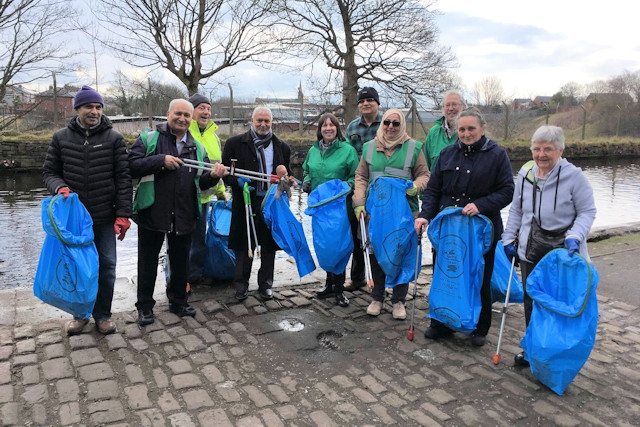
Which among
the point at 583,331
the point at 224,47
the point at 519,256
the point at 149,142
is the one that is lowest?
the point at 583,331

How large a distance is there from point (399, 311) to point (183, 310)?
1815 mm

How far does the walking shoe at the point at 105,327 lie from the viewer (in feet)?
12.5

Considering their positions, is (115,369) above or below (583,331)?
below

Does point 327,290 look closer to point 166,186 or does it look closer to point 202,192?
point 202,192

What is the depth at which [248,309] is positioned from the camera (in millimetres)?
4449

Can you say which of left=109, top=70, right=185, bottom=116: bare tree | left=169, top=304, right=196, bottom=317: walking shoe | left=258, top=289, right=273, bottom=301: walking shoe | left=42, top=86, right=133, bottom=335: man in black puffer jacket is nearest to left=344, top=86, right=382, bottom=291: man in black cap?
left=258, top=289, right=273, bottom=301: walking shoe

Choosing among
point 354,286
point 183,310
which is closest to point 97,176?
point 183,310

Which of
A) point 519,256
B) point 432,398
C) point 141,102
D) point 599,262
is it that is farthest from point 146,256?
point 141,102

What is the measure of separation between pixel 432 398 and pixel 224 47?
1425cm

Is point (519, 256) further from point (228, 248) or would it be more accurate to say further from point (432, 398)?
point (228, 248)

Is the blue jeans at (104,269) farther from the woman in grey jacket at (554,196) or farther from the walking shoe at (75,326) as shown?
the woman in grey jacket at (554,196)

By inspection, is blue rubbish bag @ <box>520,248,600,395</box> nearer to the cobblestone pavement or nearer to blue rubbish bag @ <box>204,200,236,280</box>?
the cobblestone pavement

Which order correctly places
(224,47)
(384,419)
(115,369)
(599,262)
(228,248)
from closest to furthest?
(384,419) < (115,369) < (228,248) < (599,262) < (224,47)

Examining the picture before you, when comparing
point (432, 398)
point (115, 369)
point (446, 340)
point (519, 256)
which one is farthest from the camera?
point (446, 340)
